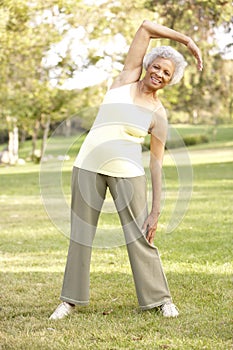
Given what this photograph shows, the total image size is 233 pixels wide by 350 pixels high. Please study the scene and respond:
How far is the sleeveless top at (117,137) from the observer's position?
4.32 meters

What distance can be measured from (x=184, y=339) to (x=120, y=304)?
0.94 m

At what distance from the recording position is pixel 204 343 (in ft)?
12.8

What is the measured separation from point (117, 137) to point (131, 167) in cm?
22

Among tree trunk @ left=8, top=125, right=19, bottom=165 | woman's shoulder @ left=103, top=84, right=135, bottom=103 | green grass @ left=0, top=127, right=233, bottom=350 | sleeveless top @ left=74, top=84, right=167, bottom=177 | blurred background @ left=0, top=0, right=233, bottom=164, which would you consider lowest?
tree trunk @ left=8, top=125, right=19, bottom=165

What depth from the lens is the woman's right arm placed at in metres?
4.39

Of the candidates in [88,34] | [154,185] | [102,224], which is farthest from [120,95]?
[88,34]

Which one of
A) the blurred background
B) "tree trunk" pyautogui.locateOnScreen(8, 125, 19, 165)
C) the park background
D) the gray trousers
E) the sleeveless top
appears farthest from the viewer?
"tree trunk" pyautogui.locateOnScreen(8, 125, 19, 165)

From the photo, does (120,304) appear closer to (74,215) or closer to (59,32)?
(74,215)

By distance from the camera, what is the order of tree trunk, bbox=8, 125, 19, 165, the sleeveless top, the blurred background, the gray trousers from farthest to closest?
tree trunk, bbox=8, 125, 19, 165 → the blurred background → the gray trousers → the sleeveless top

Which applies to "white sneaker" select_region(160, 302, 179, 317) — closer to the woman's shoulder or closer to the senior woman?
the senior woman

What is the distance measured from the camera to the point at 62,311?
455 centimetres

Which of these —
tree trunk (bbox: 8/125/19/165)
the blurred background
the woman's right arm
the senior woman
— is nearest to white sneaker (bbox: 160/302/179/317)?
the senior woman

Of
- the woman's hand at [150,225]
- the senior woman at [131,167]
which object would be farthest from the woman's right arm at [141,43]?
the woman's hand at [150,225]

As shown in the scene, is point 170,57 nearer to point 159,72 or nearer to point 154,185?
point 159,72
